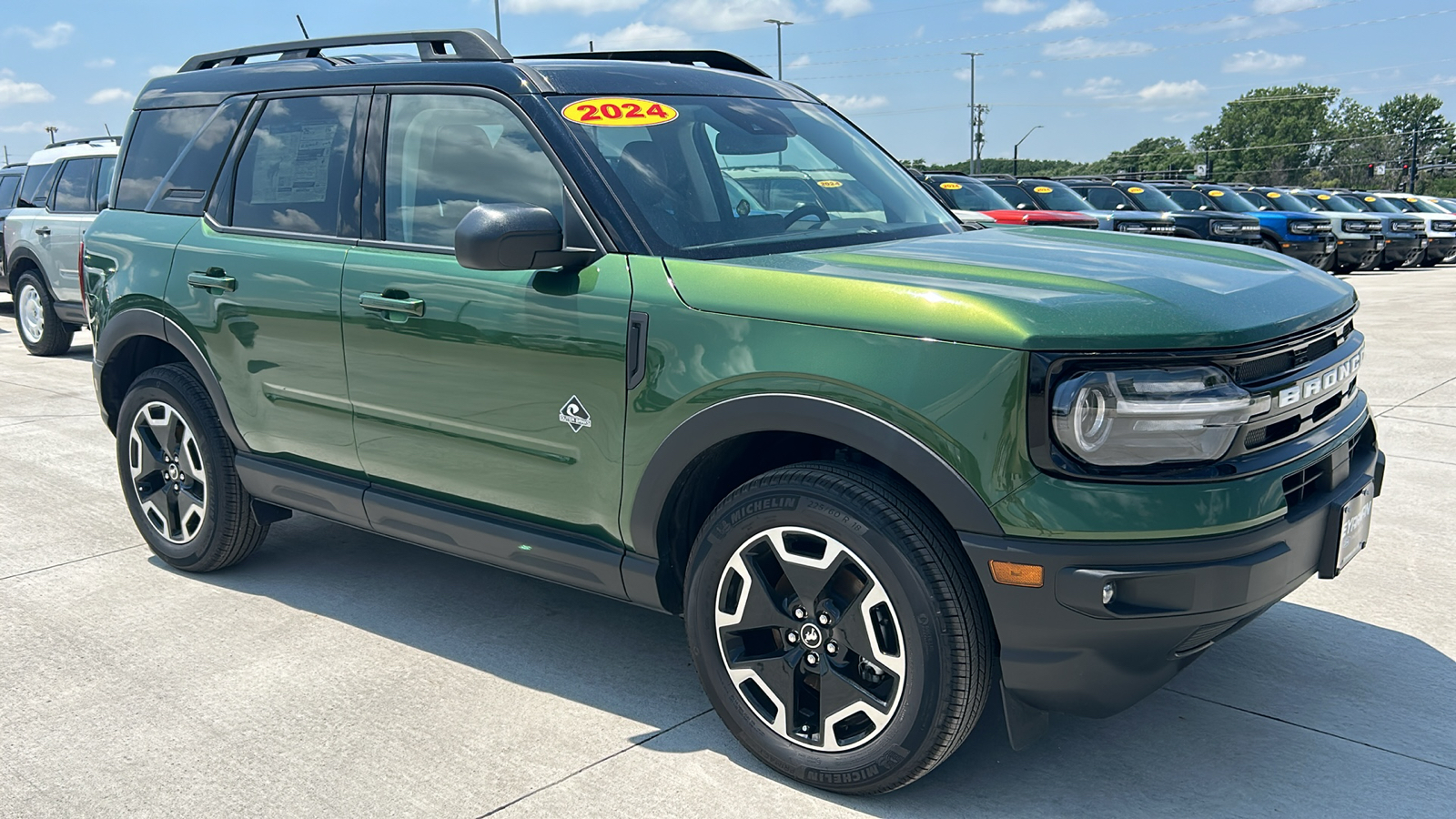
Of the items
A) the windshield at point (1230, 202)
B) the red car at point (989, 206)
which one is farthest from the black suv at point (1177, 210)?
the red car at point (989, 206)

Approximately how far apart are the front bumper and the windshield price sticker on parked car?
172cm

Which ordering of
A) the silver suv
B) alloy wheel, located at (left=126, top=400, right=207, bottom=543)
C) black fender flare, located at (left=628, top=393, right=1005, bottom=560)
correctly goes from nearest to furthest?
black fender flare, located at (left=628, top=393, right=1005, bottom=560) → alloy wheel, located at (left=126, top=400, right=207, bottom=543) → the silver suv

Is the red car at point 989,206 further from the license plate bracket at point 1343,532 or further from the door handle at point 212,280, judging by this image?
the license plate bracket at point 1343,532

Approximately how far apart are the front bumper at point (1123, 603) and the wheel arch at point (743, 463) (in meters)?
0.13

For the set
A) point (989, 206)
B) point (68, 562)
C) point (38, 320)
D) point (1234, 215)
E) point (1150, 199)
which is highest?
point (989, 206)

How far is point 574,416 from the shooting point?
3383 millimetres

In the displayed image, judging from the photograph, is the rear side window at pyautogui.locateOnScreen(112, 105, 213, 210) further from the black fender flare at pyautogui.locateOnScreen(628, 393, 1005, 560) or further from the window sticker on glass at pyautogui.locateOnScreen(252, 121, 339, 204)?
the black fender flare at pyautogui.locateOnScreen(628, 393, 1005, 560)

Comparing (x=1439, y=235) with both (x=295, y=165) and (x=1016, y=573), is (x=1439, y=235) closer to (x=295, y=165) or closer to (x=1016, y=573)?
(x=295, y=165)

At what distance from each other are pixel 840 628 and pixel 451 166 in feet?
6.40

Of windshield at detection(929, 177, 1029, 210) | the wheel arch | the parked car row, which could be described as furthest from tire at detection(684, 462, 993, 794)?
windshield at detection(929, 177, 1029, 210)

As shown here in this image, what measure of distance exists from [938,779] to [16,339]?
14142 millimetres

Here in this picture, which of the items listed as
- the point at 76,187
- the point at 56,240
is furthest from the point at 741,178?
the point at 76,187

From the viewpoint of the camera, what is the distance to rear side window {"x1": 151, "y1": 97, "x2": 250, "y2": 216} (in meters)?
4.61

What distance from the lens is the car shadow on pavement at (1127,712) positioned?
302 centimetres
